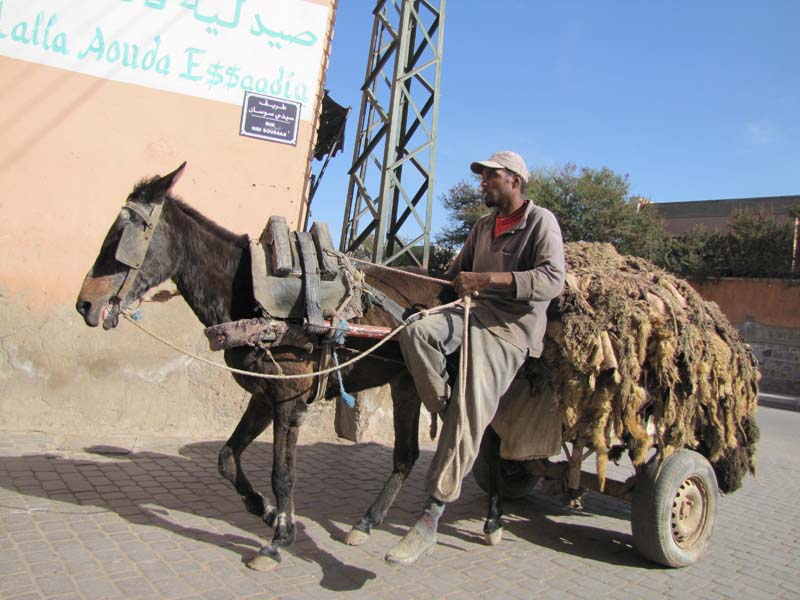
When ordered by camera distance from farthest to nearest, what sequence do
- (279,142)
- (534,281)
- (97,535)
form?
(279,142), (97,535), (534,281)

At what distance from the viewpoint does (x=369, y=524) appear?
3.93 metres

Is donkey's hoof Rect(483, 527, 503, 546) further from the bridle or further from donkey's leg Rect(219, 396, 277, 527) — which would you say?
the bridle

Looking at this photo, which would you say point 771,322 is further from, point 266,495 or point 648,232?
point 266,495

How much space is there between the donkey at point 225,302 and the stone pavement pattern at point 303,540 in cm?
31

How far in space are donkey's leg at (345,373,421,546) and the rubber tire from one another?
965 millimetres

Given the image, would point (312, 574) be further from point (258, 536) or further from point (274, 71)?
point (274, 71)

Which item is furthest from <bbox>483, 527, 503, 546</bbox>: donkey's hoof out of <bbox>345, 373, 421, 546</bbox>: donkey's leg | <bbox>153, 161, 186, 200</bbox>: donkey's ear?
<bbox>153, 161, 186, 200</bbox>: donkey's ear

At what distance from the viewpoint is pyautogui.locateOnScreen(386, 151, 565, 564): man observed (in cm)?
327

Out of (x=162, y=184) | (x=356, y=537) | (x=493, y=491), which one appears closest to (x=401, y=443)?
(x=356, y=537)

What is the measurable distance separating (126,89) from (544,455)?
16.2 ft

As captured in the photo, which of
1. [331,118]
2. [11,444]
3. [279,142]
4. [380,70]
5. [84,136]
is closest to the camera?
[11,444]

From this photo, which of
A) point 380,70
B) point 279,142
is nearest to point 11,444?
point 279,142

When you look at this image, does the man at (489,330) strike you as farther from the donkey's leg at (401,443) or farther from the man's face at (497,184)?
the donkey's leg at (401,443)

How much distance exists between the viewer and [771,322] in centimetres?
1889
